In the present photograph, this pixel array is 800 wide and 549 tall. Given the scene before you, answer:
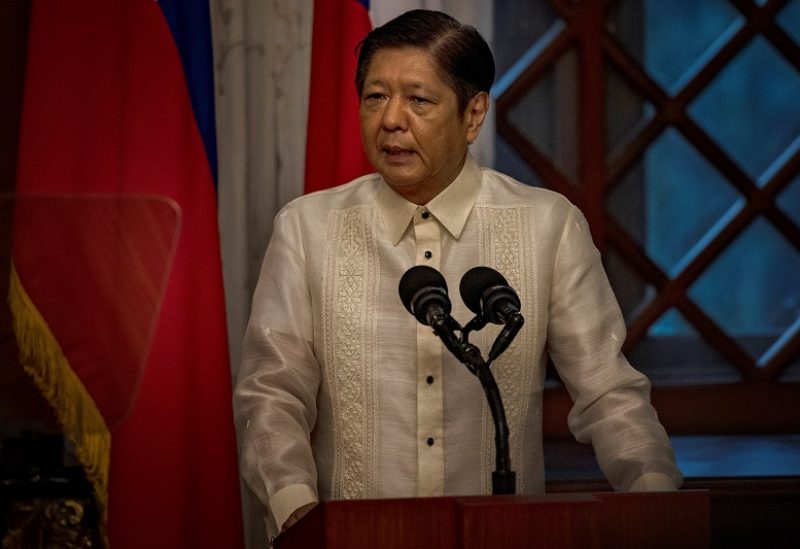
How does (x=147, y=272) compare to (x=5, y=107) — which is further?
(x=5, y=107)

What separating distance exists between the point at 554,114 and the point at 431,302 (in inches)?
60.7

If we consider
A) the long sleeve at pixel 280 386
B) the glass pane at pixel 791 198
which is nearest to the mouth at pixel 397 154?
the long sleeve at pixel 280 386

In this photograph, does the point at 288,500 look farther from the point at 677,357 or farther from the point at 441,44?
the point at 677,357

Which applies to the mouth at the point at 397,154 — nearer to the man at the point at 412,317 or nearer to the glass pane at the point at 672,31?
the man at the point at 412,317

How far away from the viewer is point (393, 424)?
76.6 inches

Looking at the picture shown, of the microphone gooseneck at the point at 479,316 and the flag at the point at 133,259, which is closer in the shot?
the microphone gooseneck at the point at 479,316

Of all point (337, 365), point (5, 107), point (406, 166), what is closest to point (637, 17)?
point (406, 166)

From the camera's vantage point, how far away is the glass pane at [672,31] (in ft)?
9.09

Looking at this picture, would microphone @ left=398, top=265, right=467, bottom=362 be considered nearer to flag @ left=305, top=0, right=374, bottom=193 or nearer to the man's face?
the man's face

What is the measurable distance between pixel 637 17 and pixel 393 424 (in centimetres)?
136

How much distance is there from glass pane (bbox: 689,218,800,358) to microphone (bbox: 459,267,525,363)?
1.60 m

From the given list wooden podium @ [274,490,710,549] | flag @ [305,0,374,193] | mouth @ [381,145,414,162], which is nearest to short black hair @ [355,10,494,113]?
mouth @ [381,145,414,162]

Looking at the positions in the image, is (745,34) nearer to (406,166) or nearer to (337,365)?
(406,166)

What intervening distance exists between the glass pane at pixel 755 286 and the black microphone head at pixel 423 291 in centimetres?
164
